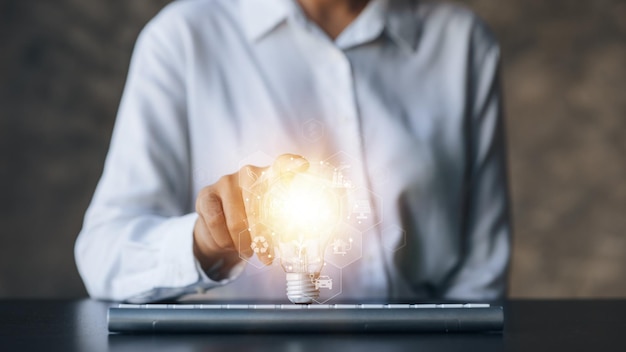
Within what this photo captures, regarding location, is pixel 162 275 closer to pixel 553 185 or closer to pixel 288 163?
pixel 288 163

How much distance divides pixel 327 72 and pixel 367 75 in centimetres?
6

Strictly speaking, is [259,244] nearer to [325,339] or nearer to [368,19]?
[325,339]

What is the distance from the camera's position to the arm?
1.40 m

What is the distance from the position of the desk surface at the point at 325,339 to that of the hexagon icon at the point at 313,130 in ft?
1.84

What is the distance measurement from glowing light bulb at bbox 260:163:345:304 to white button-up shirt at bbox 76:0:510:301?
0.47m

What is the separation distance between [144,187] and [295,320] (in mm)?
609

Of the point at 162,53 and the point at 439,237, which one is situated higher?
the point at 162,53

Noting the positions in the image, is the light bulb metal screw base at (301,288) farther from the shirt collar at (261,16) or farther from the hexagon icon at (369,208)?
the shirt collar at (261,16)

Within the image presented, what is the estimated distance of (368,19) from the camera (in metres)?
1.42

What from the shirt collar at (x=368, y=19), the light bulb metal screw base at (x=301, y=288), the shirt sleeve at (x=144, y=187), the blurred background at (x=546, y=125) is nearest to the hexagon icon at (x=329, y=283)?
the light bulb metal screw base at (x=301, y=288)

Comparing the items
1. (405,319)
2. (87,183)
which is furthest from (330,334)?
(87,183)

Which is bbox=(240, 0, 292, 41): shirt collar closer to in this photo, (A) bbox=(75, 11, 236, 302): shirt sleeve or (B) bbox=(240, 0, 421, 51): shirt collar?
(B) bbox=(240, 0, 421, 51): shirt collar

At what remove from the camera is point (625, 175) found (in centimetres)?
293

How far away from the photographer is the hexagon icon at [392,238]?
52.9 inches
